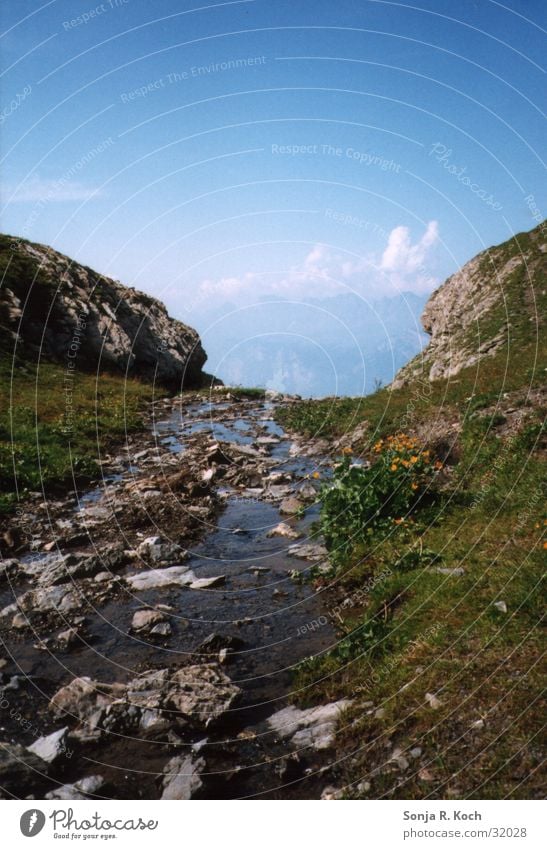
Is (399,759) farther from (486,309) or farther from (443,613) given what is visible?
(486,309)

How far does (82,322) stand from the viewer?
39.7 metres

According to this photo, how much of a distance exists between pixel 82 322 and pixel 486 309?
93.7ft

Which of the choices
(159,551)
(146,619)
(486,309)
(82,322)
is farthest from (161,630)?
(82,322)

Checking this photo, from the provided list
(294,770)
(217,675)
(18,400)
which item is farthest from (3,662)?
(18,400)

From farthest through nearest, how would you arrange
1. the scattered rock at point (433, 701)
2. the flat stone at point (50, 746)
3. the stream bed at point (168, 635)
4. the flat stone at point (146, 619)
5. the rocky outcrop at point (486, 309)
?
the rocky outcrop at point (486, 309) < the flat stone at point (146, 619) < the flat stone at point (50, 746) < the stream bed at point (168, 635) < the scattered rock at point (433, 701)

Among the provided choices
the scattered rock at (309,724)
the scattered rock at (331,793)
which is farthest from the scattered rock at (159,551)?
the scattered rock at (331,793)

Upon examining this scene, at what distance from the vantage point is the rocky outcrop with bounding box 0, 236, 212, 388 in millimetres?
35719

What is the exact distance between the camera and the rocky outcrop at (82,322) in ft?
117

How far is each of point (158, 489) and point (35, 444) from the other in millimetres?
5495

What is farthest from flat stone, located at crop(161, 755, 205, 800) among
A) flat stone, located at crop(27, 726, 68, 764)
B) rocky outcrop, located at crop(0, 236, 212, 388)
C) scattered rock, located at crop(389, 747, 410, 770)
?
rocky outcrop, located at crop(0, 236, 212, 388)

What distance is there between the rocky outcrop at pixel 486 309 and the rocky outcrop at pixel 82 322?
20412 mm

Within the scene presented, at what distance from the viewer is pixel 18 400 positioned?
80.3 ft

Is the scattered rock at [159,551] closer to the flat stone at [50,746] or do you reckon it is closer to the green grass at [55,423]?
the green grass at [55,423]

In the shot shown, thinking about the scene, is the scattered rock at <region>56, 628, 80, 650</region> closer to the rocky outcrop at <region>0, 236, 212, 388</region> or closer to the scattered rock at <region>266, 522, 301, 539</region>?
the scattered rock at <region>266, 522, 301, 539</region>
